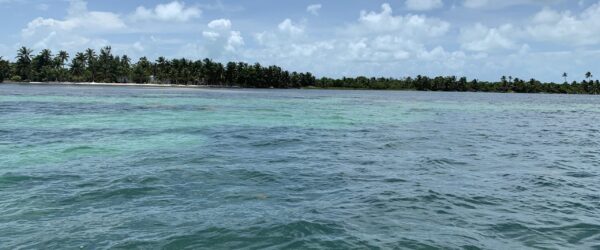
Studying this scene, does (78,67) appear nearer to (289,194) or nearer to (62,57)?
(62,57)

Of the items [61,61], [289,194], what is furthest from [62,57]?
[289,194]

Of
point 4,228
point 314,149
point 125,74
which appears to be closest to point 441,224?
point 4,228

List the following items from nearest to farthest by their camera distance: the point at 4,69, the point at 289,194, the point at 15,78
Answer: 1. the point at 289,194
2. the point at 4,69
3. the point at 15,78

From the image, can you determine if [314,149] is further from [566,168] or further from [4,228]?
[4,228]

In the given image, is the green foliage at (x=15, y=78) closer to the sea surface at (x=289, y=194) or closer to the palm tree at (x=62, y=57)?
the palm tree at (x=62, y=57)

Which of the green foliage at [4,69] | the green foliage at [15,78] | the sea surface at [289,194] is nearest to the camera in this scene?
the sea surface at [289,194]

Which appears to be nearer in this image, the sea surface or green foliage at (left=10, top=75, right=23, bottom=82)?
the sea surface

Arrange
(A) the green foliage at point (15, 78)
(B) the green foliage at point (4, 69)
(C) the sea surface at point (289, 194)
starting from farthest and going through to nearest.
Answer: (A) the green foliage at point (15, 78), (B) the green foliage at point (4, 69), (C) the sea surface at point (289, 194)

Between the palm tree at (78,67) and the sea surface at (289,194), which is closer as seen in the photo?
the sea surface at (289,194)

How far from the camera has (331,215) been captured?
11.2 meters

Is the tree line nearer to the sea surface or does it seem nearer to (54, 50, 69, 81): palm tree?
(54, 50, 69, 81): palm tree


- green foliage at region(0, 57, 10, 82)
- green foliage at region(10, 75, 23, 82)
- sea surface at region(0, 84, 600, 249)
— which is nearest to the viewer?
sea surface at region(0, 84, 600, 249)

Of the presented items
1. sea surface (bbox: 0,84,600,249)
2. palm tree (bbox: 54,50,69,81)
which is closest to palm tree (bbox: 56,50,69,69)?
palm tree (bbox: 54,50,69,81)

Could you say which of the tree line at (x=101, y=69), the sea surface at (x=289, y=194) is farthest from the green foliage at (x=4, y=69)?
the sea surface at (x=289, y=194)
